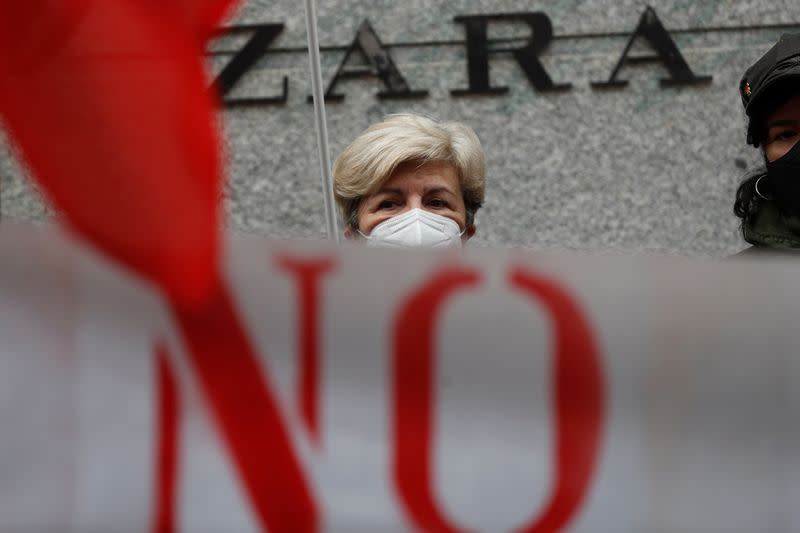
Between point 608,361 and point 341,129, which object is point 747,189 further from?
point 341,129

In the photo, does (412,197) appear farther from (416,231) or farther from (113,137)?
(113,137)

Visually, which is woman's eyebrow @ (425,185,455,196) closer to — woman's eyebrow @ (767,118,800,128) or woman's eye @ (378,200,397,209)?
woman's eye @ (378,200,397,209)

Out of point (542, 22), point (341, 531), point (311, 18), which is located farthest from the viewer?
point (542, 22)

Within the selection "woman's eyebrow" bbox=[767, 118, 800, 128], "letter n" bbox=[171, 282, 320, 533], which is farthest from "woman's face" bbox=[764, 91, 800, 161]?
"letter n" bbox=[171, 282, 320, 533]

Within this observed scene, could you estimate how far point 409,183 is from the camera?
216cm

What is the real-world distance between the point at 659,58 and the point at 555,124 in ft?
1.20

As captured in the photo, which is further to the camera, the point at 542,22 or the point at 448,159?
the point at 542,22

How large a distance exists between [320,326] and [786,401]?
47cm

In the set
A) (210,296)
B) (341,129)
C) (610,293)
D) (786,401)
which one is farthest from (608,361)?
(341,129)

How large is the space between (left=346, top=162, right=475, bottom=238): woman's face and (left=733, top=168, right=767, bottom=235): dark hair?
49 centimetres

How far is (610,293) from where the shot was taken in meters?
1.19

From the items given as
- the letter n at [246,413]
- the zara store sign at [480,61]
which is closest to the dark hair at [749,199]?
the letter n at [246,413]

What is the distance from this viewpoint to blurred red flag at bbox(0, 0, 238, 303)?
1148 millimetres

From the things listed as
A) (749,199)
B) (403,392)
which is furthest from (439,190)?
(403,392)
